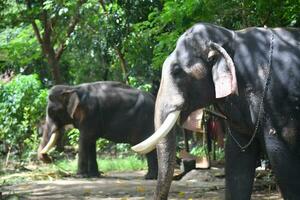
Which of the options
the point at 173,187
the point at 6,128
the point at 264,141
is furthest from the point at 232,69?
the point at 6,128

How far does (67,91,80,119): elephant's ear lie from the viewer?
13.3m

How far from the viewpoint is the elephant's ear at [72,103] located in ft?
43.7

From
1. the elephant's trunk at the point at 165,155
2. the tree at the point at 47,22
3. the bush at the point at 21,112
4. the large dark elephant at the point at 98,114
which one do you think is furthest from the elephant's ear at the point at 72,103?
the elephant's trunk at the point at 165,155

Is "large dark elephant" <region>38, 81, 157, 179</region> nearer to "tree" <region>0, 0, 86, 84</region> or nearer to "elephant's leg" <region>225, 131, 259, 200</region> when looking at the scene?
"tree" <region>0, 0, 86, 84</region>

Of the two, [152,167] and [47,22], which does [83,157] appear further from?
[47,22]

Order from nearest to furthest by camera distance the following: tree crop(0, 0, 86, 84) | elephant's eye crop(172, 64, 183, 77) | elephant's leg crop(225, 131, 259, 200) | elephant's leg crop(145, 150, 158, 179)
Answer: elephant's eye crop(172, 64, 183, 77) → elephant's leg crop(225, 131, 259, 200) → elephant's leg crop(145, 150, 158, 179) → tree crop(0, 0, 86, 84)

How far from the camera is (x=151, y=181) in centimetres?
1195

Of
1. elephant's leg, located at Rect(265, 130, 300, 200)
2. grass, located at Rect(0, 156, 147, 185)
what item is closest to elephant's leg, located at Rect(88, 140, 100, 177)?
grass, located at Rect(0, 156, 147, 185)

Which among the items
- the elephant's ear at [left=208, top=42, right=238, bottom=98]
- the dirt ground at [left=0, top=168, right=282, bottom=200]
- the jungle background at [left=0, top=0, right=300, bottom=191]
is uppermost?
the jungle background at [left=0, top=0, right=300, bottom=191]

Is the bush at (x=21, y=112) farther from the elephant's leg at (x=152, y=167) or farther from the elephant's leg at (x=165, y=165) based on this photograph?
the elephant's leg at (x=165, y=165)

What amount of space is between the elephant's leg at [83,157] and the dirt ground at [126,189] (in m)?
0.40

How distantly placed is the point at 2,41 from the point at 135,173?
10.5 meters

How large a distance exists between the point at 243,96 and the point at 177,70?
68cm

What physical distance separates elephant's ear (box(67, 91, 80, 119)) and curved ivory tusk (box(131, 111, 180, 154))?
768cm
